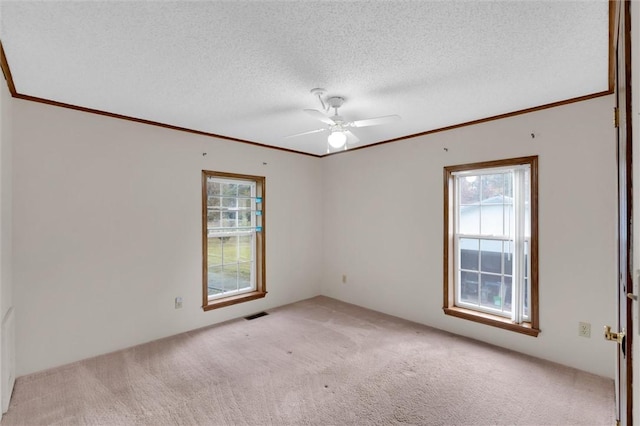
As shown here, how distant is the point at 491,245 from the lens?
3467 mm

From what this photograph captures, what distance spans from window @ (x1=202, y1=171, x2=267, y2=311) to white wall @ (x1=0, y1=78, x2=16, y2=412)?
5.76 ft

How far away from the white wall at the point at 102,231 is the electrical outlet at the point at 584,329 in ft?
12.5

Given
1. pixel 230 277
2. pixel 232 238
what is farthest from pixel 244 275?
pixel 232 238

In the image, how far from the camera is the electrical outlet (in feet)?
8.98

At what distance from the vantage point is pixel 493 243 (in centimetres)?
345

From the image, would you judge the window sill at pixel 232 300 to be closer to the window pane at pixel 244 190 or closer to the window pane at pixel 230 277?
the window pane at pixel 230 277

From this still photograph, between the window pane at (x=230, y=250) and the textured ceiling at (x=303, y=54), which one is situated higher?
the textured ceiling at (x=303, y=54)

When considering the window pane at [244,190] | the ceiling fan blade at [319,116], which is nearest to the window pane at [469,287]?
the ceiling fan blade at [319,116]

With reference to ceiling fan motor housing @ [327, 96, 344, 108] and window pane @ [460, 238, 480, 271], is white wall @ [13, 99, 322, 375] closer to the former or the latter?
ceiling fan motor housing @ [327, 96, 344, 108]

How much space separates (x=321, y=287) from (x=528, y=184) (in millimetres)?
3482

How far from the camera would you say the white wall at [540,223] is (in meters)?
2.69

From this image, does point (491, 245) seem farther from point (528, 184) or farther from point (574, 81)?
point (574, 81)

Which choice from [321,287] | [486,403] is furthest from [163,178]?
[486,403]

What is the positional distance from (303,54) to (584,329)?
3.36 metres
